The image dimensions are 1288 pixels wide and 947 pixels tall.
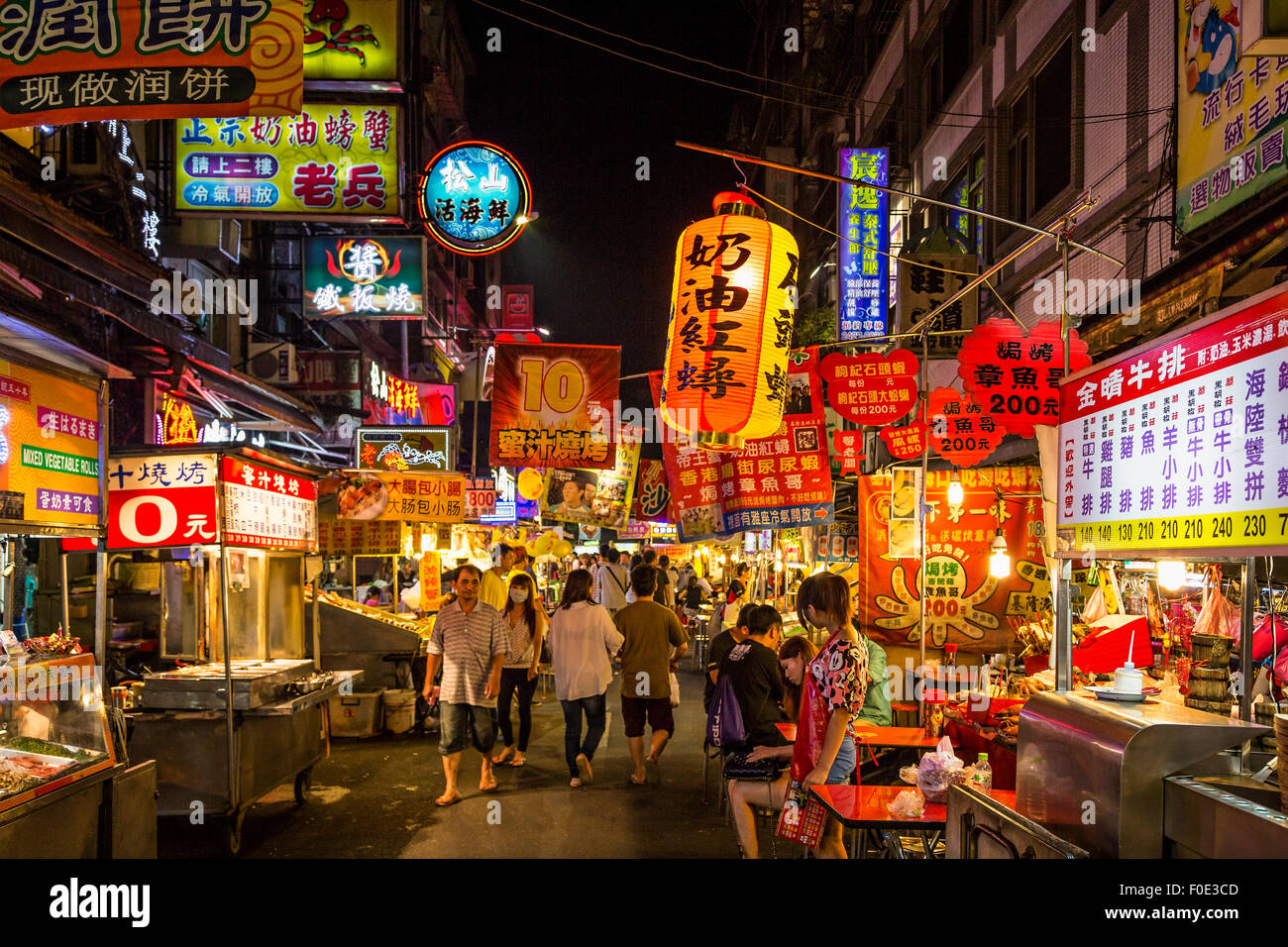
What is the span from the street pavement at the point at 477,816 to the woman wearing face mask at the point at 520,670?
35 centimetres

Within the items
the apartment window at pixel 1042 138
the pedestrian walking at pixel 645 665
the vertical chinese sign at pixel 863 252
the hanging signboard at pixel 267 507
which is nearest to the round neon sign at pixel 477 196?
the hanging signboard at pixel 267 507

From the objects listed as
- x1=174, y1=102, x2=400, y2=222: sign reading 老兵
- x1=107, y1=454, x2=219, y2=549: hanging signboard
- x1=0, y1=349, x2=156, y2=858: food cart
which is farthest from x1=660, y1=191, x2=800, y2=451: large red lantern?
x1=0, y1=349, x2=156, y2=858: food cart

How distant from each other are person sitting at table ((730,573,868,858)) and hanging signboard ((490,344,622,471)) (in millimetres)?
7481

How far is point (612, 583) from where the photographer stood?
1578cm

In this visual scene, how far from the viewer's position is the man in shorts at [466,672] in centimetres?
886

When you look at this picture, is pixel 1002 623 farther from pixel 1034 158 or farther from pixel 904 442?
pixel 1034 158

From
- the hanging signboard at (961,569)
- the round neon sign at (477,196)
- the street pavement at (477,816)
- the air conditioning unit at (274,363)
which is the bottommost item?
the street pavement at (477,816)

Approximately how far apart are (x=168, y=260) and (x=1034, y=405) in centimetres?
1226

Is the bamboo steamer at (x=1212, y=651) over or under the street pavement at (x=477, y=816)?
over

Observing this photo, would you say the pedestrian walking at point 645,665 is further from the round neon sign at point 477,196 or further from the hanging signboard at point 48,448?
the hanging signboard at point 48,448

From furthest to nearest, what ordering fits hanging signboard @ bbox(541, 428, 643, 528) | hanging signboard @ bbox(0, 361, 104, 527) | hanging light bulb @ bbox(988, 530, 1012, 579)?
hanging signboard @ bbox(541, 428, 643, 528) < hanging light bulb @ bbox(988, 530, 1012, 579) < hanging signboard @ bbox(0, 361, 104, 527)

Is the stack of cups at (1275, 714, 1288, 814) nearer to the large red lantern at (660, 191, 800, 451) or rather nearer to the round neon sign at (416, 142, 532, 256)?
the large red lantern at (660, 191, 800, 451)

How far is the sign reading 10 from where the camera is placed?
13.3m
